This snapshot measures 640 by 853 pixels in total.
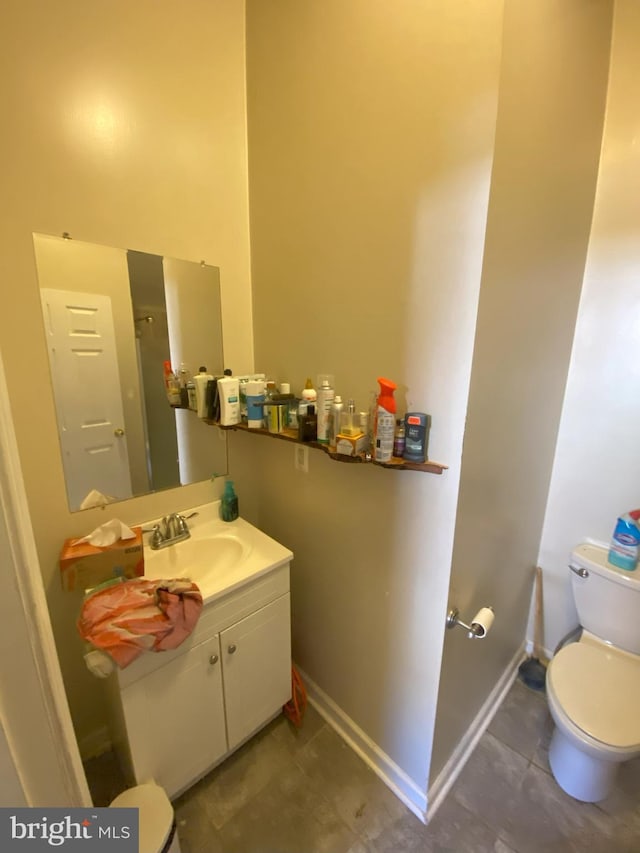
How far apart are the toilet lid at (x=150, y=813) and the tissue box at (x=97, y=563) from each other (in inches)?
23.6

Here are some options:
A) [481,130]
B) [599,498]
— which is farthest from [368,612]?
[481,130]

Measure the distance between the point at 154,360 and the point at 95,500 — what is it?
21.2 inches

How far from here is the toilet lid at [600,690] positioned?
3.64 ft

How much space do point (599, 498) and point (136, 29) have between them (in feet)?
7.88

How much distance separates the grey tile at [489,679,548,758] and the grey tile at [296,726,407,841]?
546mm

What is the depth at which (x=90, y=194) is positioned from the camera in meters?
1.09

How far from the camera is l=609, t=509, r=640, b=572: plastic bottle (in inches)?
52.7

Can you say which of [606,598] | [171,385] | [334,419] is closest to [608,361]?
[606,598]

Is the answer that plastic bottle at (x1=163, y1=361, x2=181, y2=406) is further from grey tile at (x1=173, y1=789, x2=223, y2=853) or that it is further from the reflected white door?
grey tile at (x1=173, y1=789, x2=223, y2=853)

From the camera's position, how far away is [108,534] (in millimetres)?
1151

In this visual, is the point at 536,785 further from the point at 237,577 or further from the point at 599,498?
the point at 237,577

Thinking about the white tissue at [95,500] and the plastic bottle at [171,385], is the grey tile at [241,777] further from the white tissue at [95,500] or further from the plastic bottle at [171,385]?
the plastic bottle at [171,385]

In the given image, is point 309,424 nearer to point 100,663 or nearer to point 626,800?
point 100,663

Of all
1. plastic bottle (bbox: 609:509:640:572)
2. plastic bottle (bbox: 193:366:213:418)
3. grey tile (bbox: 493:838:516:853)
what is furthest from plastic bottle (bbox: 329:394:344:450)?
grey tile (bbox: 493:838:516:853)
